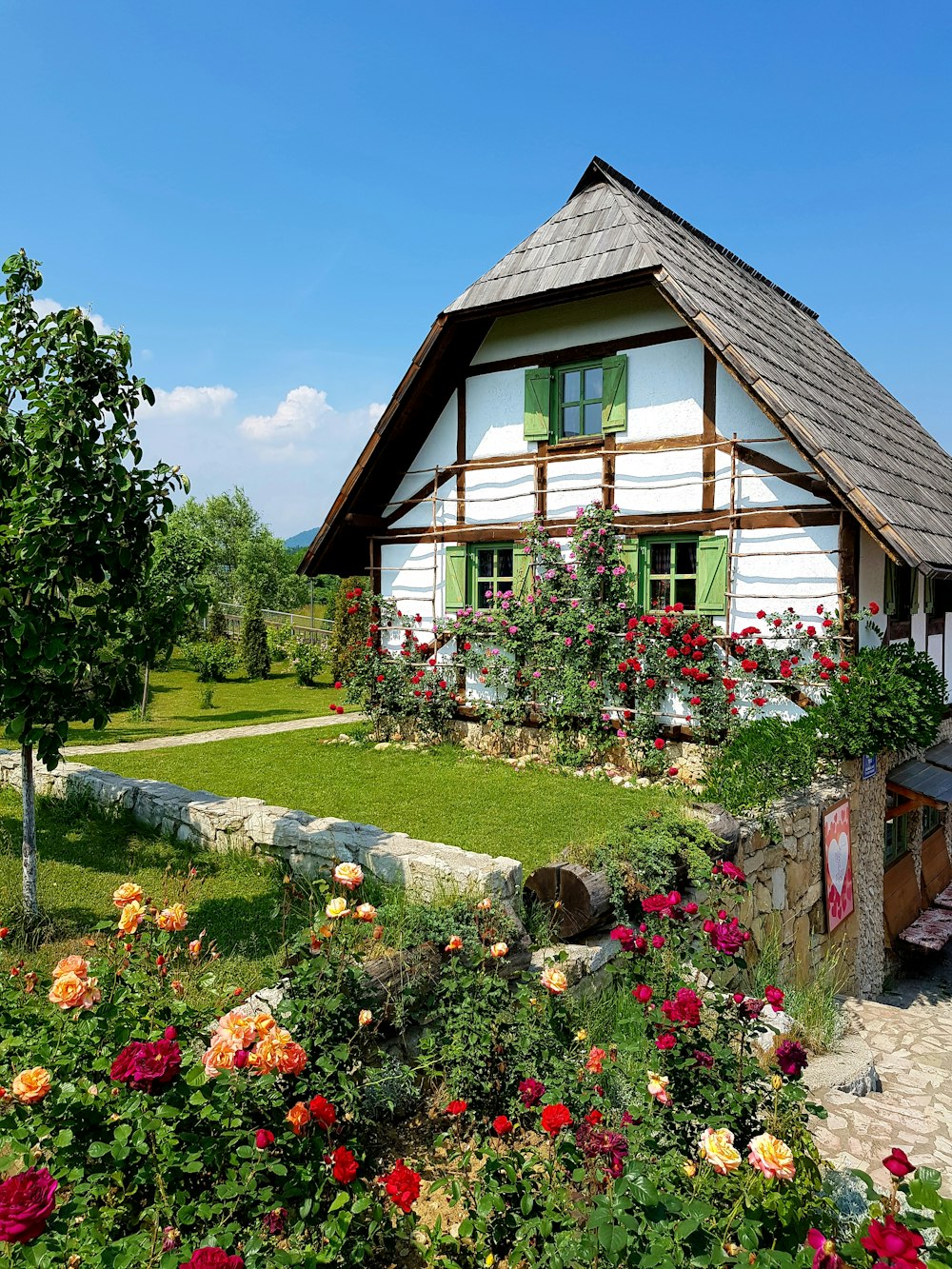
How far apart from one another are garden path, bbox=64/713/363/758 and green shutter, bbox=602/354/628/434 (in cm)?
698

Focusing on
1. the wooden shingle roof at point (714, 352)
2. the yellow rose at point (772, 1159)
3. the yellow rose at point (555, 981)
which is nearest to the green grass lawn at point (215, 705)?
the wooden shingle roof at point (714, 352)

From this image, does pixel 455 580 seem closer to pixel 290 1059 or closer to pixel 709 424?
pixel 709 424

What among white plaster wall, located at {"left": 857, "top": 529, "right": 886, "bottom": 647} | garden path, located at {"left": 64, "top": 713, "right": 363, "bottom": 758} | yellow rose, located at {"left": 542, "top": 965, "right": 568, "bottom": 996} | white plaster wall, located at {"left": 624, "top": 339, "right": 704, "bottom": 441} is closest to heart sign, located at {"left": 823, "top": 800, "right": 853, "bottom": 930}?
white plaster wall, located at {"left": 857, "top": 529, "right": 886, "bottom": 647}

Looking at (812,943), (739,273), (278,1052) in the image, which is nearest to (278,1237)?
(278,1052)

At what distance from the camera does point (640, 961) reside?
3.72 meters

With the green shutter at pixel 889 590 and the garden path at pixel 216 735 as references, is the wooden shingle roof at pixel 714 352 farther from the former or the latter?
the garden path at pixel 216 735

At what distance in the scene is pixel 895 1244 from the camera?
1.88 metres

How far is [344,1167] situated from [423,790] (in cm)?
626

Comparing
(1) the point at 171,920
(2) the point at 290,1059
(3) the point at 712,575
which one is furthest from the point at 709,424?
(2) the point at 290,1059

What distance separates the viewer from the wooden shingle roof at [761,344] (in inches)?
310

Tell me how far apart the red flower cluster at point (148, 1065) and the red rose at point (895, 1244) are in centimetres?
196

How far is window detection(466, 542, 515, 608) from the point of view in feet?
37.0

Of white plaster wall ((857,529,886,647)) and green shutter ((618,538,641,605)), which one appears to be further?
green shutter ((618,538,641,605))

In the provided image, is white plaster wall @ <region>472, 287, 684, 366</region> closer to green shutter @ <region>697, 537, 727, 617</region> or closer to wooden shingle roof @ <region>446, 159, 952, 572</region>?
wooden shingle roof @ <region>446, 159, 952, 572</region>
